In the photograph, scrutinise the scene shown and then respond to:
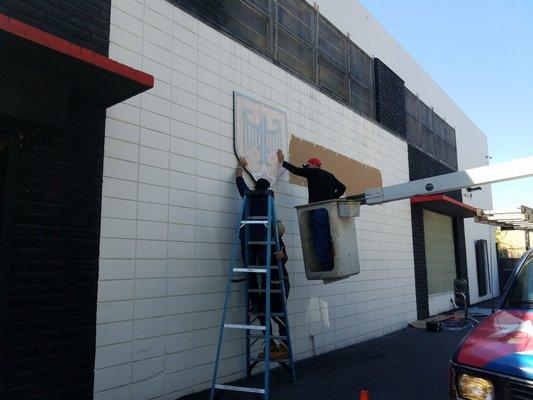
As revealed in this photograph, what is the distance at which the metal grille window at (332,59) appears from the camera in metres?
9.22

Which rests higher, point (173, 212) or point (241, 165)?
point (241, 165)

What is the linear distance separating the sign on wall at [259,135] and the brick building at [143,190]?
0.15m

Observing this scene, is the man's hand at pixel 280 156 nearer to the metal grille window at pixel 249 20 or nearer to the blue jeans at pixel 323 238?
the blue jeans at pixel 323 238

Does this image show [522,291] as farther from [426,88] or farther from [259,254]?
[426,88]

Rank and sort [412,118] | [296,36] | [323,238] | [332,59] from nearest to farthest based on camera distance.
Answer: [323,238]
[296,36]
[332,59]
[412,118]

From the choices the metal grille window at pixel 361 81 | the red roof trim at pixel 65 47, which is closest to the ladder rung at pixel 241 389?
the red roof trim at pixel 65 47

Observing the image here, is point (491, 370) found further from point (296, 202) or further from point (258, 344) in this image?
point (296, 202)

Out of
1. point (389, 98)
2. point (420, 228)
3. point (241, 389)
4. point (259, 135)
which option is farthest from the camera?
point (420, 228)

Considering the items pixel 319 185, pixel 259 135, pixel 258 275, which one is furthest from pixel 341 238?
pixel 259 135

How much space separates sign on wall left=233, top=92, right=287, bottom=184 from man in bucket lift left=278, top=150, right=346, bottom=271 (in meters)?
0.21

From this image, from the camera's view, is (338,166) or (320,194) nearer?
(320,194)

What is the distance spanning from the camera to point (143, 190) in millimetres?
5102

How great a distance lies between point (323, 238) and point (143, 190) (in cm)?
240

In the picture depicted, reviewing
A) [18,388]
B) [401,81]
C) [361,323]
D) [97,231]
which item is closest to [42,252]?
[97,231]
